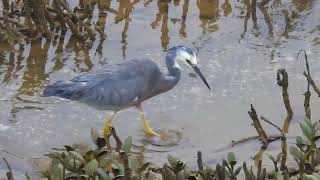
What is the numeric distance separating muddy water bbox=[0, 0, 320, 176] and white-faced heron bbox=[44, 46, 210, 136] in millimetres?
239

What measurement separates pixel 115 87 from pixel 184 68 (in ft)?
4.02

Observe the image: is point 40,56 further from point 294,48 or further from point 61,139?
point 294,48

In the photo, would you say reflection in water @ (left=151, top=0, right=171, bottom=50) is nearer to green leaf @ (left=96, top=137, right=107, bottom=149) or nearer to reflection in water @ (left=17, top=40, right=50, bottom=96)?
reflection in water @ (left=17, top=40, right=50, bottom=96)

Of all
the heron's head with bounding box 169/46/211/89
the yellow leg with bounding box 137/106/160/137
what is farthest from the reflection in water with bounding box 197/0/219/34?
the yellow leg with bounding box 137/106/160/137

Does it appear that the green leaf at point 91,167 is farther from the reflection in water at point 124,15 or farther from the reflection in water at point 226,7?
the reflection in water at point 226,7

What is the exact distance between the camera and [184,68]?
6855 millimetres

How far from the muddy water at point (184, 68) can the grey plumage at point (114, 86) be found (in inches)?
10.4

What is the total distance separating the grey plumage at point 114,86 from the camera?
18.6ft

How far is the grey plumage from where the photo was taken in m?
5.68

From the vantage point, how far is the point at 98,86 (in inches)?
227

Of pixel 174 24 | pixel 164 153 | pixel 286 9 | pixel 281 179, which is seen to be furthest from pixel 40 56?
pixel 281 179

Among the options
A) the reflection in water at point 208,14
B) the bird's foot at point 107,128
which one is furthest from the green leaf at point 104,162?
the reflection in water at point 208,14

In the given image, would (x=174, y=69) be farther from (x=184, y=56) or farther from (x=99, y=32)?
(x=99, y=32)

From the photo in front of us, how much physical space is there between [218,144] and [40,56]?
2.28 m
